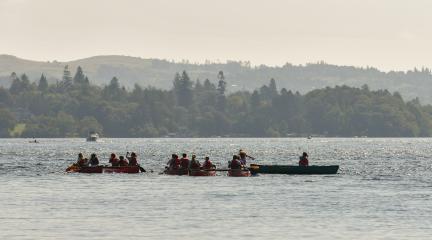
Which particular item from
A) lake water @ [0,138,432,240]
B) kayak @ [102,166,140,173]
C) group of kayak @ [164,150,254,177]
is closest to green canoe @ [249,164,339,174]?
lake water @ [0,138,432,240]

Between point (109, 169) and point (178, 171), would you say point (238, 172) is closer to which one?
point (178, 171)

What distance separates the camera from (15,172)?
124 metres

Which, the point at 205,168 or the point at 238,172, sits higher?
the point at 205,168

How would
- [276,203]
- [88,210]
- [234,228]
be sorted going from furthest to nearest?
1. [276,203]
2. [88,210]
3. [234,228]

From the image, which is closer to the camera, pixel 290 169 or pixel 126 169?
pixel 290 169

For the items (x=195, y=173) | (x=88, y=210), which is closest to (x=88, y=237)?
(x=88, y=210)

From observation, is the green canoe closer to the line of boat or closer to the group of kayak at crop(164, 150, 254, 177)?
the line of boat

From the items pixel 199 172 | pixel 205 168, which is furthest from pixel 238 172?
pixel 199 172

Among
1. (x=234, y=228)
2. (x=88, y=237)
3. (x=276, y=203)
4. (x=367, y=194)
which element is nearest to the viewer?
(x=88, y=237)

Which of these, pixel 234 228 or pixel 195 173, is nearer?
pixel 234 228

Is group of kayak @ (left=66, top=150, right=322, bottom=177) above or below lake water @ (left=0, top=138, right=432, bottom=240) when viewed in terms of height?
above

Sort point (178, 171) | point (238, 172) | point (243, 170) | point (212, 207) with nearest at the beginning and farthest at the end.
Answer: point (212, 207) < point (238, 172) < point (243, 170) < point (178, 171)

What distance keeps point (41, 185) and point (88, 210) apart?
26553mm

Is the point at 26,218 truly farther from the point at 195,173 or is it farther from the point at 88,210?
the point at 195,173
